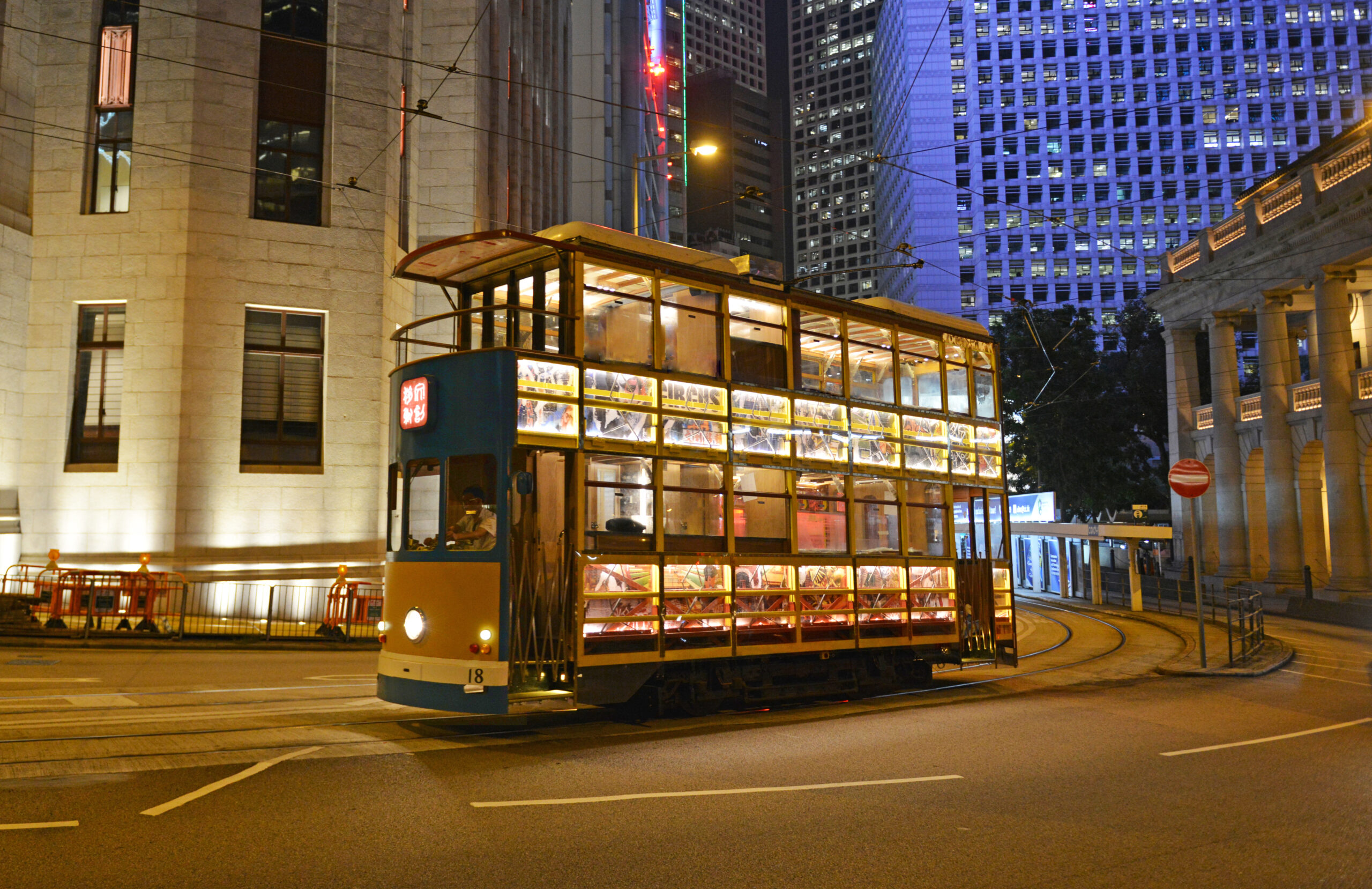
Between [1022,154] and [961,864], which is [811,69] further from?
[961,864]

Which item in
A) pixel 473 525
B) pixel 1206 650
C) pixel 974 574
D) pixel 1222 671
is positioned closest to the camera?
pixel 473 525

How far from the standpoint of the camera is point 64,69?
21.0 m

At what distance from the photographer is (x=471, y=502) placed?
9.73 meters

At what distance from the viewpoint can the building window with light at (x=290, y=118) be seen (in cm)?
2144

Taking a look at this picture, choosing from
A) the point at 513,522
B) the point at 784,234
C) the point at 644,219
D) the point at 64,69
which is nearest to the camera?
the point at 513,522

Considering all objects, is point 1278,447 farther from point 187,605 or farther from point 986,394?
point 187,605

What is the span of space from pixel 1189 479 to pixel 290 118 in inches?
774

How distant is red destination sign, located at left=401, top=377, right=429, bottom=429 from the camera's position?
33.1 ft

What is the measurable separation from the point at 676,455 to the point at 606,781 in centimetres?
403

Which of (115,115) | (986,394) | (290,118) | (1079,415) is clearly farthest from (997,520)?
(1079,415)

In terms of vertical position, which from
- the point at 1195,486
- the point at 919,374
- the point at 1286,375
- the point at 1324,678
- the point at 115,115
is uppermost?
the point at 115,115

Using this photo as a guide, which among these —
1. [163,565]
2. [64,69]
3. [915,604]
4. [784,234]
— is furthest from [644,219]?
[784,234]

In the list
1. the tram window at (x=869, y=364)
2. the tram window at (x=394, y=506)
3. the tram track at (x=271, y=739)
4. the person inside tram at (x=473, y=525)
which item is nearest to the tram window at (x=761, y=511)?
the tram window at (x=869, y=364)

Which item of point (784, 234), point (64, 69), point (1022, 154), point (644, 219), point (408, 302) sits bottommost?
point (408, 302)
